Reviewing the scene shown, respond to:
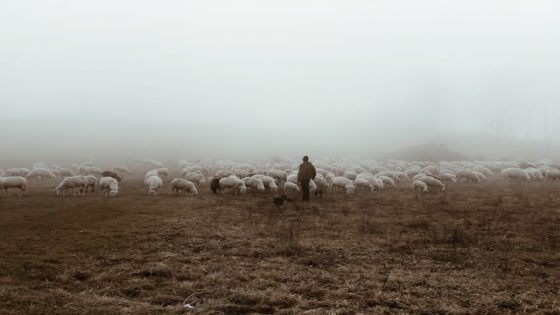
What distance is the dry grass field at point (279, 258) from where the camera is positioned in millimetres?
7352

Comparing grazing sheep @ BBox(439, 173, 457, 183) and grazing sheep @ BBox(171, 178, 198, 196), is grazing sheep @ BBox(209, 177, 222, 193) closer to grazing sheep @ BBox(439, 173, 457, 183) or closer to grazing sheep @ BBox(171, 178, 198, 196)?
grazing sheep @ BBox(171, 178, 198, 196)

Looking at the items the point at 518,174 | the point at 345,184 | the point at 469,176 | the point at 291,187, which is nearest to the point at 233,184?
the point at 291,187

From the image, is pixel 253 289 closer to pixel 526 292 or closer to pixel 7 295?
pixel 7 295

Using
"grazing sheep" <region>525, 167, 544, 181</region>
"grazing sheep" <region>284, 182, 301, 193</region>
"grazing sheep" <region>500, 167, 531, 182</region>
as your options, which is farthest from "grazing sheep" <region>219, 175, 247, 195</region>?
"grazing sheep" <region>525, 167, 544, 181</region>

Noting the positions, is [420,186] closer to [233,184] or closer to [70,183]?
[233,184]

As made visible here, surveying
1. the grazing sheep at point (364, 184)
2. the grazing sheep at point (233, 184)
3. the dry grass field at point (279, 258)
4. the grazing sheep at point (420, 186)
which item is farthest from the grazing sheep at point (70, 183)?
the grazing sheep at point (420, 186)

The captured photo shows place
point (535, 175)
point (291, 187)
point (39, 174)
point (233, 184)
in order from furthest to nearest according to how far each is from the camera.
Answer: point (535, 175) → point (39, 174) → point (291, 187) → point (233, 184)

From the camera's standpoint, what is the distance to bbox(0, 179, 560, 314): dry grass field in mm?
7352

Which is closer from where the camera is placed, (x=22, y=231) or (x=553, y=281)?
(x=553, y=281)

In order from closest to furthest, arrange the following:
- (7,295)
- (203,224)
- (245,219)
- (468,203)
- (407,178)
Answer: (7,295) < (203,224) < (245,219) < (468,203) < (407,178)

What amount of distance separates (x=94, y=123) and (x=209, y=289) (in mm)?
130889

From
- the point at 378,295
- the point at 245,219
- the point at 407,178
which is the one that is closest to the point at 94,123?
the point at 407,178

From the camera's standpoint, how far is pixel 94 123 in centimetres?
12738

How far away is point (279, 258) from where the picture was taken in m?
9.99
